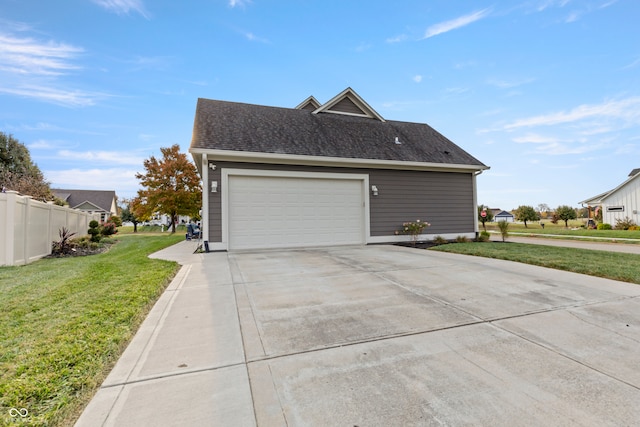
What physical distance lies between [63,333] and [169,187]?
71.9ft

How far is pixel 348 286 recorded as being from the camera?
426cm

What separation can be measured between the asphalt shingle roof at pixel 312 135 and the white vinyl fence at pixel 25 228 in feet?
14.2

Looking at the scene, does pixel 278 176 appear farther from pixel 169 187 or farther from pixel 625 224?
pixel 625 224

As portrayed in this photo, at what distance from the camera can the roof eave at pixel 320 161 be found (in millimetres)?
8352

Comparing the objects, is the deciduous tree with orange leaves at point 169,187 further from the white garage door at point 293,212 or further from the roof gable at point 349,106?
the white garage door at point 293,212

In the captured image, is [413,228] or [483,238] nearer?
[413,228]

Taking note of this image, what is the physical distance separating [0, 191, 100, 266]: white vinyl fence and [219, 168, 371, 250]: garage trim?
15.5 feet

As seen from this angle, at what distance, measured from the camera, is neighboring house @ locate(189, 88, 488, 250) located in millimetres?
8656

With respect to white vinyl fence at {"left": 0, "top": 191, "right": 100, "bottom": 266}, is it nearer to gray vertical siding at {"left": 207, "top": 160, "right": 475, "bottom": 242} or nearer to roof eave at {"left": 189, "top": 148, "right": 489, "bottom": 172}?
roof eave at {"left": 189, "top": 148, "right": 489, "bottom": 172}

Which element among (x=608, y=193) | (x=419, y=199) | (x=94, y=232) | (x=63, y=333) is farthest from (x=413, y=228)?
(x=608, y=193)

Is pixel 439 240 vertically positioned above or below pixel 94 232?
below

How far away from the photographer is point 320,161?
30.8ft

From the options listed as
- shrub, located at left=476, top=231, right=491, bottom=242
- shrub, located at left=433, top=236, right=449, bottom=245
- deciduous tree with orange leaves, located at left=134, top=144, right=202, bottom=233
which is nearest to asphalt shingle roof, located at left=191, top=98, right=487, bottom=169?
shrub, located at left=476, top=231, right=491, bottom=242

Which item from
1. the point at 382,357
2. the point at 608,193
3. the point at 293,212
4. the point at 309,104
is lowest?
the point at 382,357
